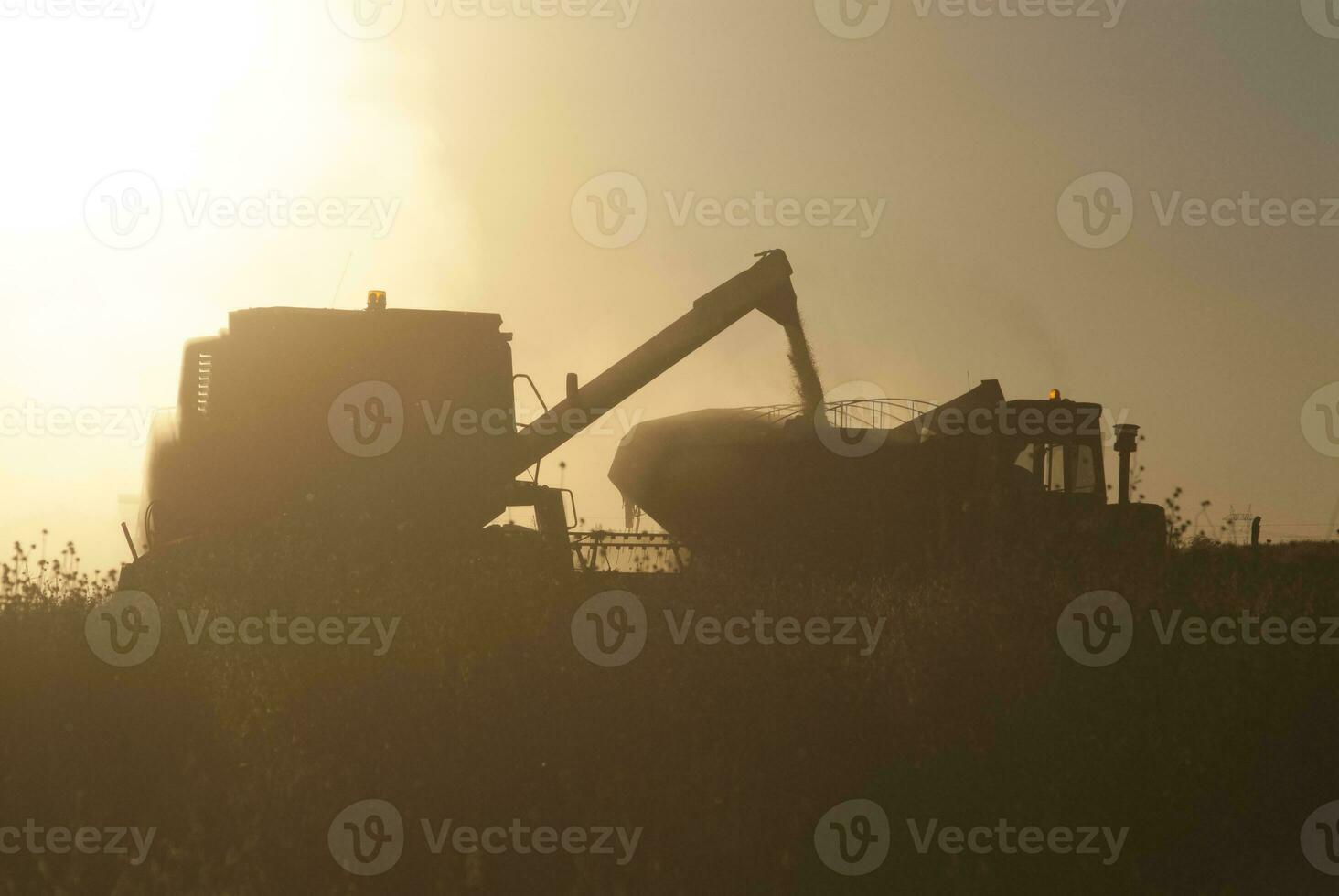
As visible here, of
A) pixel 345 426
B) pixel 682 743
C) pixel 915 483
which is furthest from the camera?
pixel 915 483

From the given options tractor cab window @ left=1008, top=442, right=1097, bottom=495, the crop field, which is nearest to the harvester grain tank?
tractor cab window @ left=1008, top=442, right=1097, bottom=495

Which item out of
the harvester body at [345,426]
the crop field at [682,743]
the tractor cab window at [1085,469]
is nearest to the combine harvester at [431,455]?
the harvester body at [345,426]

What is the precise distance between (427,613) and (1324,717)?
580 cm

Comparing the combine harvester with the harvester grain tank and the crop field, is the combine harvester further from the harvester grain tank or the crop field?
the crop field

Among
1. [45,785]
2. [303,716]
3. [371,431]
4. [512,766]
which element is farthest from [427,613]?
[371,431]

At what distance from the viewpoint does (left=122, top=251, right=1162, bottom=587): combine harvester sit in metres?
12.5

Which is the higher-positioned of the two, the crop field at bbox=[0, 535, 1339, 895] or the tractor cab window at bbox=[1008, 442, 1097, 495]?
the tractor cab window at bbox=[1008, 442, 1097, 495]

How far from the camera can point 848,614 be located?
9.30m

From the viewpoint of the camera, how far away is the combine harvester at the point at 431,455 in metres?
12.5

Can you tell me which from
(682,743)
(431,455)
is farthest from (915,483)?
(682,743)

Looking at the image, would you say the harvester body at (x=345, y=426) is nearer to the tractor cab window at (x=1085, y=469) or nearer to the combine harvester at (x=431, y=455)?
the combine harvester at (x=431, y=455)

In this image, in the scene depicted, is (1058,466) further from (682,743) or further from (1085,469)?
(682,743)

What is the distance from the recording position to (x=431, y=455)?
12773 millimetres

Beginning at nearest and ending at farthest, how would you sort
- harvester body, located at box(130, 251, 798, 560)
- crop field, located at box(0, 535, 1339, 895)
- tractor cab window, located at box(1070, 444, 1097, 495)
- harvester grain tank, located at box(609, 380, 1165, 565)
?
crop field, located at box(0, 535, 1339, 895)
harvester body, located at box(130, 251, 798, 560)
harvester grain tank, located at box(609, 380, 1165, 565)
tractor cab window, located at box(1070, 444, 1097, 495)
